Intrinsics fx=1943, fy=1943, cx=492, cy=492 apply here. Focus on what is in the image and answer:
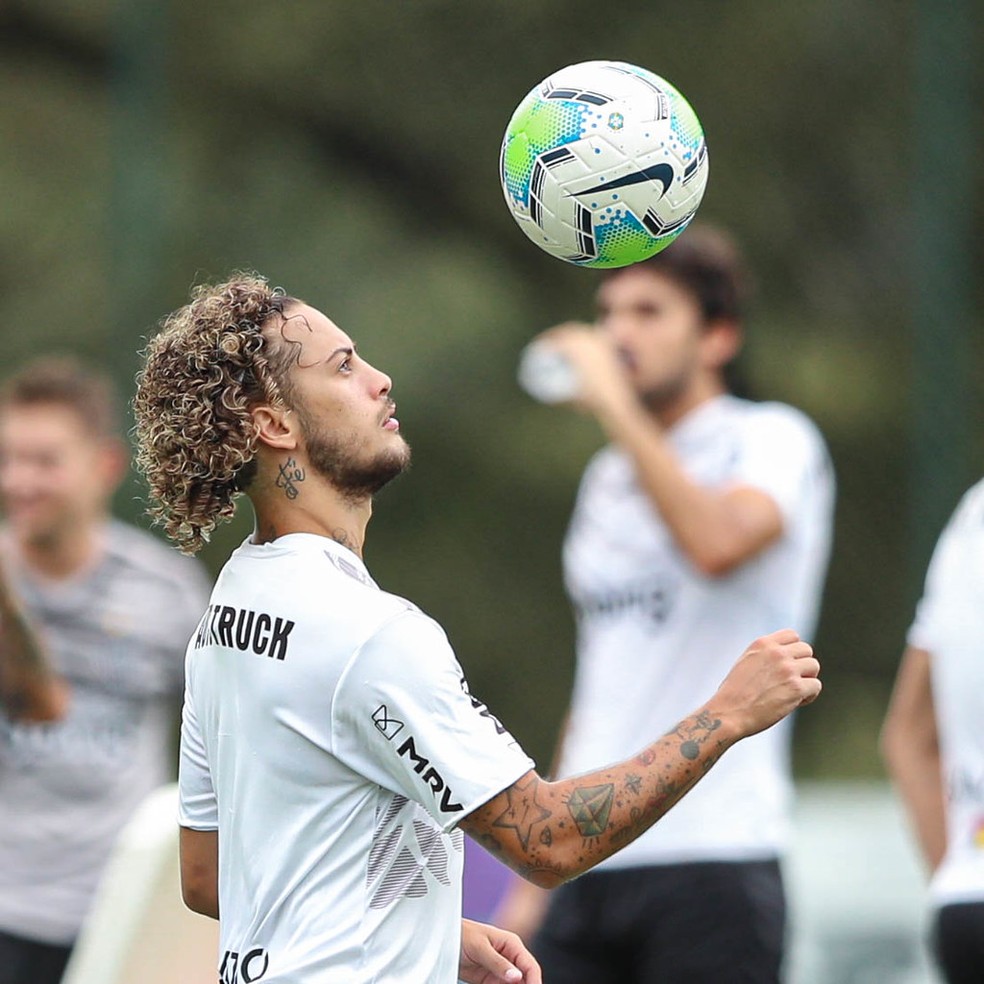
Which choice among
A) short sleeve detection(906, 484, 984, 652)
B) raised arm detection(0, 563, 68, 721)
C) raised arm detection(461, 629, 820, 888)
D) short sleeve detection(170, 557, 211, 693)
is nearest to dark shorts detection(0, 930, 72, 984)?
raised arm detection(0, 563, 68, 721)

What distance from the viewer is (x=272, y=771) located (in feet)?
10.5

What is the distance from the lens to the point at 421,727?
3.07 meters

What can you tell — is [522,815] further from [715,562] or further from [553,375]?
[553,375]

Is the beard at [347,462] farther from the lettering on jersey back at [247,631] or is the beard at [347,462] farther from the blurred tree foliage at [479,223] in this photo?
the blurred tree foliage at [479,223]

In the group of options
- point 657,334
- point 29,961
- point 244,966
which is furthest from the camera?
point 29,961

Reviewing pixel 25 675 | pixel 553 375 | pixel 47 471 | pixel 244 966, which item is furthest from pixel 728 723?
pixel 47 471

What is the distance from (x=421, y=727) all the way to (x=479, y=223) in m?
12.2

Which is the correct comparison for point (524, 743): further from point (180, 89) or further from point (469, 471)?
point (180, 89)

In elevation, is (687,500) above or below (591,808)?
above

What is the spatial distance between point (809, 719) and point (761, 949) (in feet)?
29.4

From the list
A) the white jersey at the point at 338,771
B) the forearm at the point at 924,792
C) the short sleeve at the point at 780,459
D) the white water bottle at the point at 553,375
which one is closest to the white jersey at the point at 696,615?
the short sleeve at the point at 780,459

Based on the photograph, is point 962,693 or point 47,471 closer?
point 962,693

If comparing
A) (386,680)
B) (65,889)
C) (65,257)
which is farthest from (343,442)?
(65,257)

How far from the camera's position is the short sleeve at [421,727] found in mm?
3064
